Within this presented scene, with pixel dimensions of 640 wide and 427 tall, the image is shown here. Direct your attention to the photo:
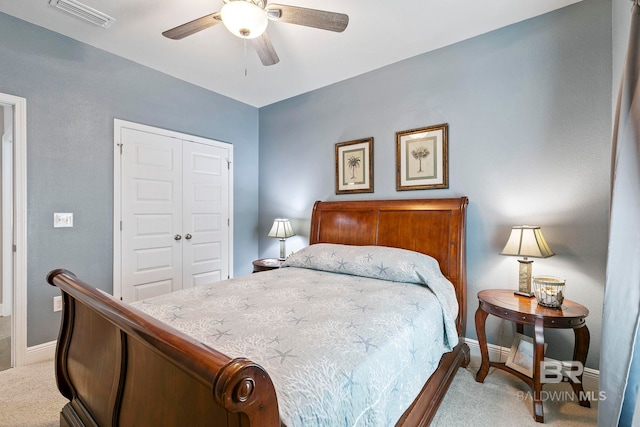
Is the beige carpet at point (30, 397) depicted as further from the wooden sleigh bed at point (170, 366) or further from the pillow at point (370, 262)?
the pillow at point (370, 262)

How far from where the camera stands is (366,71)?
Answer: 10.5 feet

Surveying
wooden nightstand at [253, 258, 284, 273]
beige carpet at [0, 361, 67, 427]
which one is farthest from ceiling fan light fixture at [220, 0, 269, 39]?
beige carpet at [0, 361, 67, 427]

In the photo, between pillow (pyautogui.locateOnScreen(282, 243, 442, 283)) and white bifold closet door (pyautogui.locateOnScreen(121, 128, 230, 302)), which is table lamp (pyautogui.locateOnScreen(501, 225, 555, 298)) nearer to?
pillow (pyautogui.locateOnScreen(282, 243, 442, 283))

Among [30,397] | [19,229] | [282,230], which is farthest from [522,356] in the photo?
[19,229]

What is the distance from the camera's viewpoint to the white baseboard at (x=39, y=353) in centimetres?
243

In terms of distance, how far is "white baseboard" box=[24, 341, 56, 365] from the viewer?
2427 millimetres

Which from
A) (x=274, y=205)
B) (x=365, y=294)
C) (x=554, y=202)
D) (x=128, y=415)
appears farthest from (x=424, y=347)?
(x=274, y=205)

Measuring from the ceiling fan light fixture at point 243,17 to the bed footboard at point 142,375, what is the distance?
61.6 inches

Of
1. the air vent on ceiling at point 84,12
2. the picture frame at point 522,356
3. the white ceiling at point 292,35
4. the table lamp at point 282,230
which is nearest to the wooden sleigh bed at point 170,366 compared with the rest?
the picture frame at point 522,356

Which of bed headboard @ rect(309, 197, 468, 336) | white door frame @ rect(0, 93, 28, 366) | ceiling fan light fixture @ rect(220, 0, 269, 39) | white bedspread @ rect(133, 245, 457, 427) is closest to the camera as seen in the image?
white bedspread @ rect(133, 245, 457, 427)

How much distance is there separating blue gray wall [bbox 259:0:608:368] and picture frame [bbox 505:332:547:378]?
30 cm

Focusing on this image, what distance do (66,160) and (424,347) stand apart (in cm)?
321

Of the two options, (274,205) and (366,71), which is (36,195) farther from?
(366,71)

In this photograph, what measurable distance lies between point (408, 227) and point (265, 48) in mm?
1902
